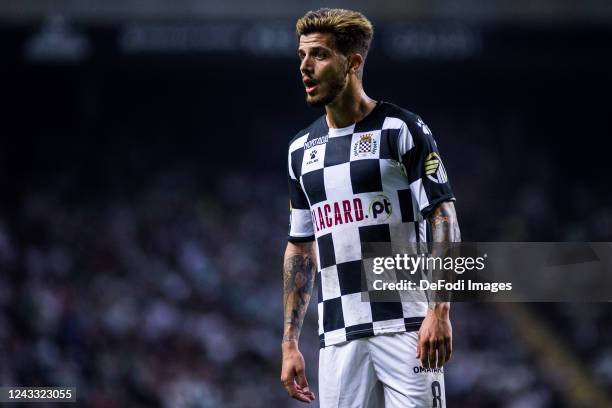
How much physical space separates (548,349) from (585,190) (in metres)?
3.14

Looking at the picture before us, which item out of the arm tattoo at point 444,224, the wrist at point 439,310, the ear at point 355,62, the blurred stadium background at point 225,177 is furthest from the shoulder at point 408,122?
the blurred stadium background at point 225,177

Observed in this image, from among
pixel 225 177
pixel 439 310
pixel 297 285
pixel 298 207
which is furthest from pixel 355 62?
pixel 225 177

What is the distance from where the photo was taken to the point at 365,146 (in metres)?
4.47

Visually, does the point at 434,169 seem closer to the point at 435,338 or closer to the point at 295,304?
the point at 435,338

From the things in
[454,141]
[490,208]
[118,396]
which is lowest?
[118,396]

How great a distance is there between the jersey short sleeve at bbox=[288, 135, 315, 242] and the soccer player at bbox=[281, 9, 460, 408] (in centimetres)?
8

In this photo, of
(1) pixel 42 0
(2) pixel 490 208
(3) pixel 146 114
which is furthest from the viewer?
(3) pixel 146 114

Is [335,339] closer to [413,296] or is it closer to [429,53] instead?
[413,296]

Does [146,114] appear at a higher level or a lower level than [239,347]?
higher

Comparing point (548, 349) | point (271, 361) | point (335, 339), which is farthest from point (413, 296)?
point (548, 349)

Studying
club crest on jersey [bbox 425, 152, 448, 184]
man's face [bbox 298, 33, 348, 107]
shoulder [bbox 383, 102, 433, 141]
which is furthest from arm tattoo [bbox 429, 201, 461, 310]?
man's face [bbox 298, 33, 348, 107]

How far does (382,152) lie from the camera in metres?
4.41

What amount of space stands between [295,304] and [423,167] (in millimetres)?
987

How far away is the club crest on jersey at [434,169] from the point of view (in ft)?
14.0
